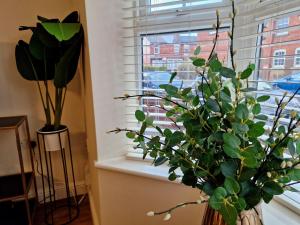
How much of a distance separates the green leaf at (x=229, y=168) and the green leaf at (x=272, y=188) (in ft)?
0.29

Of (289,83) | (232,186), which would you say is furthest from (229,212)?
(289,83)

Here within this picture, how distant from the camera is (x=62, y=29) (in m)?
1.21

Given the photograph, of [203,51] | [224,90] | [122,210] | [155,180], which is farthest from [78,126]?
[224,90]

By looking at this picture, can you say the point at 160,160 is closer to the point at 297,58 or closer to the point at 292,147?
the point at 292,147

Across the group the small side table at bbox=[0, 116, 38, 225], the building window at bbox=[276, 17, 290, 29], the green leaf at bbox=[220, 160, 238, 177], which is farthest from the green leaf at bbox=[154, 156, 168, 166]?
the small side table at bbox=[0, 116, 38, 225]

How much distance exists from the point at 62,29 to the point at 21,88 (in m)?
0.81

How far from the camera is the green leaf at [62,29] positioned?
1.18 metres

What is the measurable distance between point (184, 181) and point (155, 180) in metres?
0.57

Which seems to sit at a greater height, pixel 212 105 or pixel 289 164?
pixel 212 105

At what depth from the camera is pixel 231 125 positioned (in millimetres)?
518

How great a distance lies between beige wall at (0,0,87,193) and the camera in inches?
64.9

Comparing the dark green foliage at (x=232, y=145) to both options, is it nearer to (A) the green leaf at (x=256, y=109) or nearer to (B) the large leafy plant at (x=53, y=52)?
(A) the green leaf at (x=256, y=109)

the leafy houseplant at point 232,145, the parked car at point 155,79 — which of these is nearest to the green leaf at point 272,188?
the leafy houseplant at point 232,145

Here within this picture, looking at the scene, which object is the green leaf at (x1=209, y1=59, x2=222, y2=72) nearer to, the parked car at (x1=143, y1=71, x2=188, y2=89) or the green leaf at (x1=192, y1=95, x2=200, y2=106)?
the green leaf at (x1=192, y1=95, x2=200, y2=106)
